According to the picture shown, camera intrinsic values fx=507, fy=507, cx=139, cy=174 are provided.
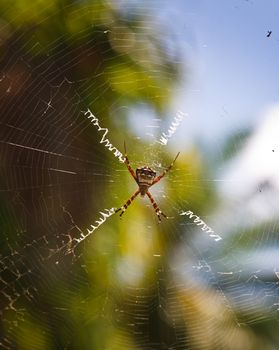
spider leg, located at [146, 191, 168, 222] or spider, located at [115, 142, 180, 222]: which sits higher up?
spider, located at [115, 142, 180, 222]

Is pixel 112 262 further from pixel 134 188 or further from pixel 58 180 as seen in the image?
pixel 134 188

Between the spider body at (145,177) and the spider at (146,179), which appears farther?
the spider body at (145,177)

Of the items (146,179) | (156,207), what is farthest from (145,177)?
(156,207)

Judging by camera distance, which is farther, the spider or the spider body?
the spider body

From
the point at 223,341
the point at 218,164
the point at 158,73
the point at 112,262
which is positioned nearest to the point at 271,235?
the point at 218,164

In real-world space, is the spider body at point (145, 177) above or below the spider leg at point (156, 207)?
above

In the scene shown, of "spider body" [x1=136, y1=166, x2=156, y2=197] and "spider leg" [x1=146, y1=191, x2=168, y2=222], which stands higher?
"spider body" [x1=136, y1=166, x2=156, y2=197]

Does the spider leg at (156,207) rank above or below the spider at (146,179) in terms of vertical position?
below

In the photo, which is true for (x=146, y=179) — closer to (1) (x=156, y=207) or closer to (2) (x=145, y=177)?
(2) (x=145, y=177)
